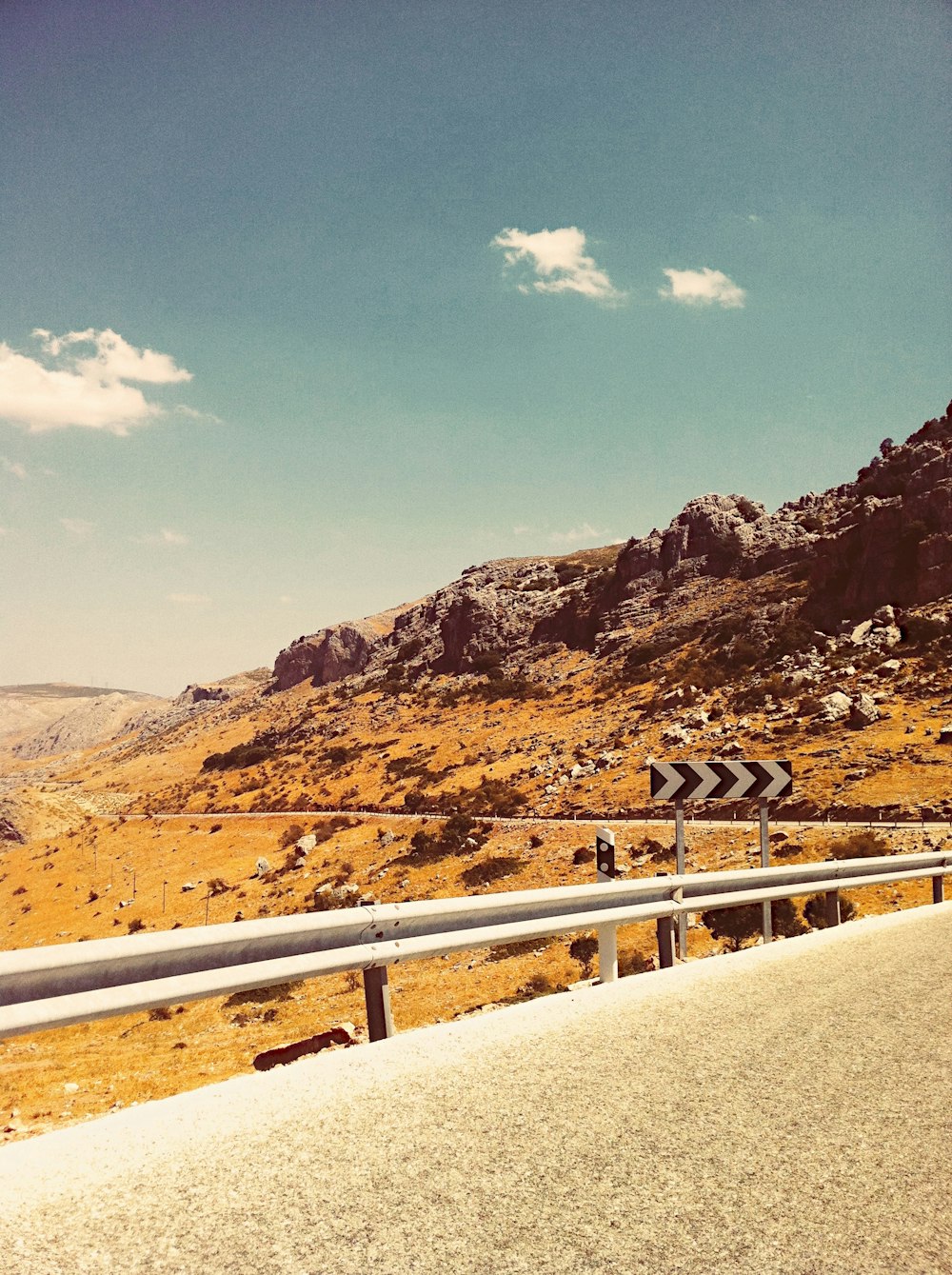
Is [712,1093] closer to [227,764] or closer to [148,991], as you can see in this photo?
[148,991]

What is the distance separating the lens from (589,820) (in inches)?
1436

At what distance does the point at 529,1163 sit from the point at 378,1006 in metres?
2.15

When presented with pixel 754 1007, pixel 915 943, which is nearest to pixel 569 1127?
pixel 754 1007

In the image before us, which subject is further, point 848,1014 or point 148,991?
point 848,1014

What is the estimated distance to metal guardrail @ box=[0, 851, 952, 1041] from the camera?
3.99 meters

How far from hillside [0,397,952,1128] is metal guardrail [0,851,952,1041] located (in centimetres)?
216

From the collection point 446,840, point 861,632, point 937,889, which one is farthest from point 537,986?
point 861,632

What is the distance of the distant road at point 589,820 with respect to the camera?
26175mm

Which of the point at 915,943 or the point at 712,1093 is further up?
the point at 712,1093

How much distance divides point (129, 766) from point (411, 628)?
1718 inches

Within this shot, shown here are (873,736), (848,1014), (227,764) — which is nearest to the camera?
(848,1014)

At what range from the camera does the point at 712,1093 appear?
4.32 m

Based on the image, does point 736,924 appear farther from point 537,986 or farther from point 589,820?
point 589,820

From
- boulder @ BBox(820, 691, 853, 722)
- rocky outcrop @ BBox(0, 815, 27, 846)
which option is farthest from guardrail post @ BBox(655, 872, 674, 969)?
rocky outcrop @ BBox(0, 815, 27, 846)
